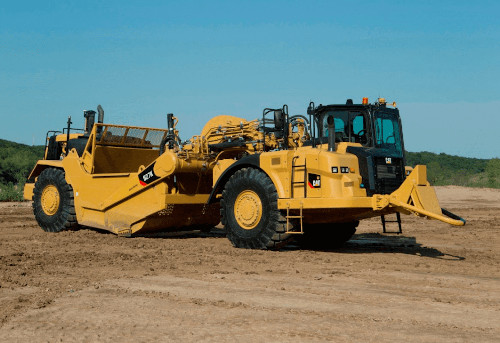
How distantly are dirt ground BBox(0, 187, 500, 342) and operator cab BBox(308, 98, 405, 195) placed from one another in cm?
122

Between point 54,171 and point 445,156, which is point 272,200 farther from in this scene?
point 445,156

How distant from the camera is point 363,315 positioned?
5.18 metres

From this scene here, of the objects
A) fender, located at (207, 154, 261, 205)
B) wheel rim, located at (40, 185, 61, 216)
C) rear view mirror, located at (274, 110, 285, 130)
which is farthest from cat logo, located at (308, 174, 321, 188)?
wheel rim, located at (40, 185, 61, 216)

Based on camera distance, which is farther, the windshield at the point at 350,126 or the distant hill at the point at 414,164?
the distant hill at the point at 414,164

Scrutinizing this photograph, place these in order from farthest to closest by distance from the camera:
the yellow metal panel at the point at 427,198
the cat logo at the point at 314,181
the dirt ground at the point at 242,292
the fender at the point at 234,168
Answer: the fender at the point at 234,168
the cat logo at the point at 314,181
the yellow metal panel at the point at 427,198
the dirt ground at the point at 242,292

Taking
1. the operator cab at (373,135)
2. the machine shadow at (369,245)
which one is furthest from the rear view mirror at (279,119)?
the machine shadow at (369,245)

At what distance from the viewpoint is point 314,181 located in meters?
9.15

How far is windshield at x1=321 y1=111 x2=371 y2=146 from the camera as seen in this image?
31.4 feet

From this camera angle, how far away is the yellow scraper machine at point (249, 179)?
902 cm

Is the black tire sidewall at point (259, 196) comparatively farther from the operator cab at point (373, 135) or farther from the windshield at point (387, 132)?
the windshield at point (387, 132)

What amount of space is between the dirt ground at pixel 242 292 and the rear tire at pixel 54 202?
4.91 feet

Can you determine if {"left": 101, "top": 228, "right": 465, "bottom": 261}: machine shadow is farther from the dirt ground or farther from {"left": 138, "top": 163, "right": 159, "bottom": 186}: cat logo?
{"left": 138, "top": 163, "right": 159, "bottom": 186}: cat logo

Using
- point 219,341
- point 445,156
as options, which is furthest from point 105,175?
point 445,156

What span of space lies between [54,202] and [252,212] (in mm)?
5396
